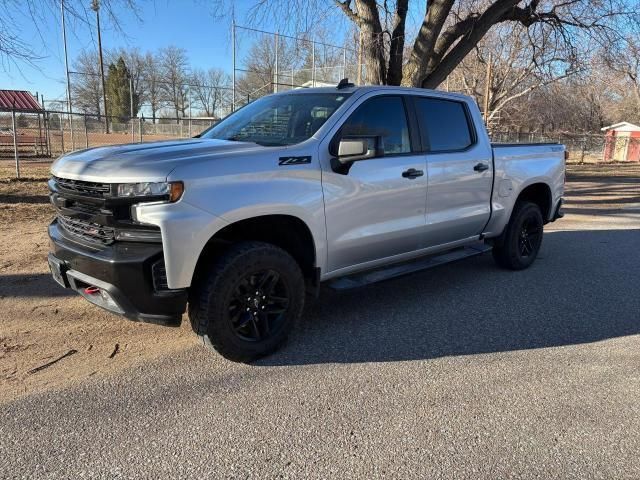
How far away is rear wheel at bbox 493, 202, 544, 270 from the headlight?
4.30 m

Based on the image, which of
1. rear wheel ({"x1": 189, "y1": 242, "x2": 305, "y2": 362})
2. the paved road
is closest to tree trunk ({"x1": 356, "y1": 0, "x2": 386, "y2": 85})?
the paved road

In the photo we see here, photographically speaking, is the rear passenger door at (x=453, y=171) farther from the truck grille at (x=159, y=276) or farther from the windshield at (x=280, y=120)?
the truck grille at (x=159, y=276)

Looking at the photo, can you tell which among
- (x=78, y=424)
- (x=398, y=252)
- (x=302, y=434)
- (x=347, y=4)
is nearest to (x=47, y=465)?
(x=78, y=424)

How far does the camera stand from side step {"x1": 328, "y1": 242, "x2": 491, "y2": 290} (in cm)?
444

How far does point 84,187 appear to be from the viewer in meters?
3.56

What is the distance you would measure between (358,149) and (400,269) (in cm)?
134

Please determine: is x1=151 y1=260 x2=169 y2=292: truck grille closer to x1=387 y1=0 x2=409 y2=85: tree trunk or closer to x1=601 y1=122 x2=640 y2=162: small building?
x1=387 y1=0 x2=409 y2=85: tree trunk

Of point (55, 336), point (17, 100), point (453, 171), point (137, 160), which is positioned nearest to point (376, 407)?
point (137, 160)

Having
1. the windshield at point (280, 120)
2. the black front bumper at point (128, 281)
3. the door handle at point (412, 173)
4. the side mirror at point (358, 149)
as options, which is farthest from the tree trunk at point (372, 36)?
the black front bumper at point (128, 281)

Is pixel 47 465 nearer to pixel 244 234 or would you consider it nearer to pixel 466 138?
pixel 244 234

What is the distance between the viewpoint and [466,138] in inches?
221

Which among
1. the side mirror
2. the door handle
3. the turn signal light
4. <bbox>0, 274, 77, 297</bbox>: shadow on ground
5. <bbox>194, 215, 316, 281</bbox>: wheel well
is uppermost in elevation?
the side mirror

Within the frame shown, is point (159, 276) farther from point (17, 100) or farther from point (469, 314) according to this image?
point (17, 100)

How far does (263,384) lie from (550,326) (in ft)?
8.81
